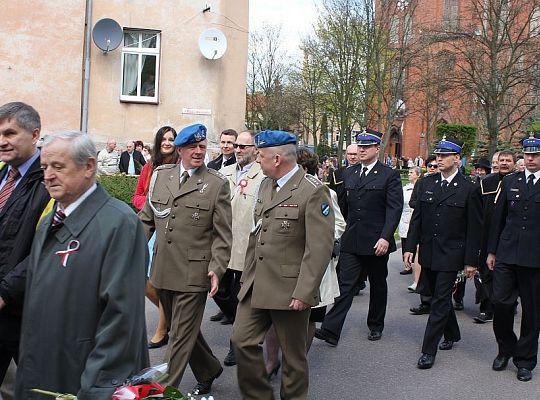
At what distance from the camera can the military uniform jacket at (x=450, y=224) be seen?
22.9 ft

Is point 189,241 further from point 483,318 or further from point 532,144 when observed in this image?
point 483,318

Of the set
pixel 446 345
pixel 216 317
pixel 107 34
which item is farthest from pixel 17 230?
pixel 107 34

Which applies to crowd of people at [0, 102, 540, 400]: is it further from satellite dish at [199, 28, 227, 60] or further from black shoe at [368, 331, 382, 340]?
satellite dish at [199, 28, 227, 60]

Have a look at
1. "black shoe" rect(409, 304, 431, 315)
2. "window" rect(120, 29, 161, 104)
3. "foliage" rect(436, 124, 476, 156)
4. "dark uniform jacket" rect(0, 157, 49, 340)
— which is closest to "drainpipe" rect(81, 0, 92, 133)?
"window" rect(120, 29, 161, 104)

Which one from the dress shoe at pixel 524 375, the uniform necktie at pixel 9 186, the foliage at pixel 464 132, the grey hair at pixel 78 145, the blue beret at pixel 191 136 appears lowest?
the dress shoe at pixel 524 375

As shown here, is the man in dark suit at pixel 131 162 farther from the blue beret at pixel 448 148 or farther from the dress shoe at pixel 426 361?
the dress shoe at pixel 426 361

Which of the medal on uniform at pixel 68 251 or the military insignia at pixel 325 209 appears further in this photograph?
the military insignia at pixel 325 209

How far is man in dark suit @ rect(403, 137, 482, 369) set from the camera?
6.95 metres

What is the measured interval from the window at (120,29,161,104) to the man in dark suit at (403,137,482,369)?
15068 millimetres

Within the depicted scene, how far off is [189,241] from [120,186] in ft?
32.1

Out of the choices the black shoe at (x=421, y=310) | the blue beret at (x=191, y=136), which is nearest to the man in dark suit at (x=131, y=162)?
the black shoe at (x=421, y=310)

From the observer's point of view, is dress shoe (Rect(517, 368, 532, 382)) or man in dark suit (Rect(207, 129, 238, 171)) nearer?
dress shoe (Rect(517, 368, 532, 382))

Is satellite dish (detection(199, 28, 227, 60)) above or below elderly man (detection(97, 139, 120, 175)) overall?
above

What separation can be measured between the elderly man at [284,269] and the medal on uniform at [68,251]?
2.06 metres
